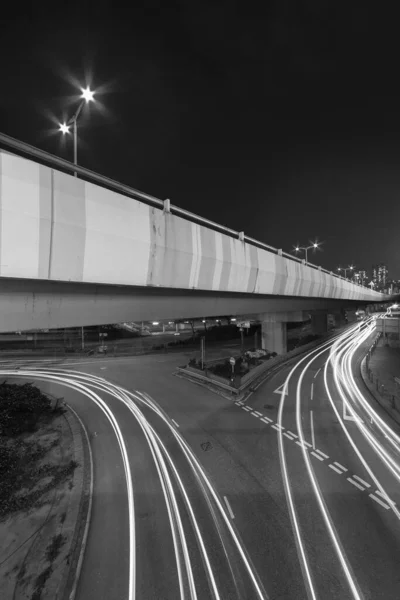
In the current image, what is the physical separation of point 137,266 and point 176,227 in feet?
5.44

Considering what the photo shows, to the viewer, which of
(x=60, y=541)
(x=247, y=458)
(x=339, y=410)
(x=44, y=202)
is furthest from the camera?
(x=339, y=410)

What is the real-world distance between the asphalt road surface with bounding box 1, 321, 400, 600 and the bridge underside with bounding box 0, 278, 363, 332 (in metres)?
6.47

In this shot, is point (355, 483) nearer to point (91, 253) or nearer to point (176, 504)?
point (176, 504)

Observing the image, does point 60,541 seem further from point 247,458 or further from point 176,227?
point 176,227

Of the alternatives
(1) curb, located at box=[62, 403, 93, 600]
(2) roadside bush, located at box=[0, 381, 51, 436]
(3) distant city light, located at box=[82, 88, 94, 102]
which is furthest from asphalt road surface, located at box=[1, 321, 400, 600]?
(3) distant city light, located at box=[82, 88, 94, 102]

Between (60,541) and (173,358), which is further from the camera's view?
(173,358)

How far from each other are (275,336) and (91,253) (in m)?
27.1

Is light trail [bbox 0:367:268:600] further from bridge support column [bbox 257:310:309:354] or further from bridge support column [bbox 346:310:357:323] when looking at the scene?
bridge support column [bbox 346:310:357:323]

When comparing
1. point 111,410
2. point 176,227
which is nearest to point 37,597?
point 176,227

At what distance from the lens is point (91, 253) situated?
500 cm

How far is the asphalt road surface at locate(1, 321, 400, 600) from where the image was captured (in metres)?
5.98

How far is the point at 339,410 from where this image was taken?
15.3 meters

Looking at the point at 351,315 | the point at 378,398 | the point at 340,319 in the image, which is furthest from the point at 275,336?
the point at 351,315

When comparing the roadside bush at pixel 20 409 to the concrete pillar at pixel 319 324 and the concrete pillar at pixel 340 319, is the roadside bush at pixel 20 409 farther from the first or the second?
the concrete pillar at pixel 340 319
